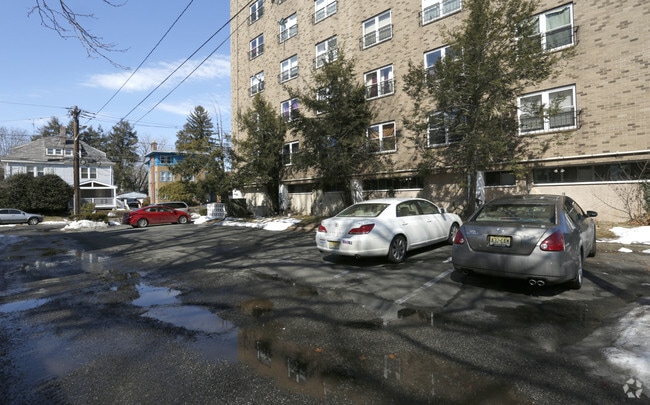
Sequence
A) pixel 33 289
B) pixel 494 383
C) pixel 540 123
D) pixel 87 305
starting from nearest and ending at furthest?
pixel 494 383 < pixel 87 305 < pixel 33 289 < pixel 540 123

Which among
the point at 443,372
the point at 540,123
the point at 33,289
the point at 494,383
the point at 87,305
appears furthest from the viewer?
the point at 540,123

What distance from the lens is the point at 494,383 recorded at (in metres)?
2.85

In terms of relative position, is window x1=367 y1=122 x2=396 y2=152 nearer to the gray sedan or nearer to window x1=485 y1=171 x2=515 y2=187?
window x1=485 y1=171 x2=515 y2=187

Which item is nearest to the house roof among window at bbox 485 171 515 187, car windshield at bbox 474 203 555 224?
window at bbox 485 171 515 187

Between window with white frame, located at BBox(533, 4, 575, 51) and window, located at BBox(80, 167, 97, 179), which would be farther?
window, located at BBox(80, 167, 97, 179)

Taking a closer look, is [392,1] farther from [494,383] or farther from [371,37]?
[494,383]

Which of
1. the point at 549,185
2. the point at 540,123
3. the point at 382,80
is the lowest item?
the point at 549,185

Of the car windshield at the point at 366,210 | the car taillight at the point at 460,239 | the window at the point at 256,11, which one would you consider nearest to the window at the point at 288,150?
the window at the point at 256,11

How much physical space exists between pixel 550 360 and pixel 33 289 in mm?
8261

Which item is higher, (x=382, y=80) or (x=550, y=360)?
(x=382, y=80)

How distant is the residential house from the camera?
42562 millimetres

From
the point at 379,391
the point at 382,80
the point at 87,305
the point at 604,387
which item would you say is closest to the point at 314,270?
the point at 87,305

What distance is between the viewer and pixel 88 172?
4828 cm

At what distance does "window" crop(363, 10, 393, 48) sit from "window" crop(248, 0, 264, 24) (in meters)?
11.2
